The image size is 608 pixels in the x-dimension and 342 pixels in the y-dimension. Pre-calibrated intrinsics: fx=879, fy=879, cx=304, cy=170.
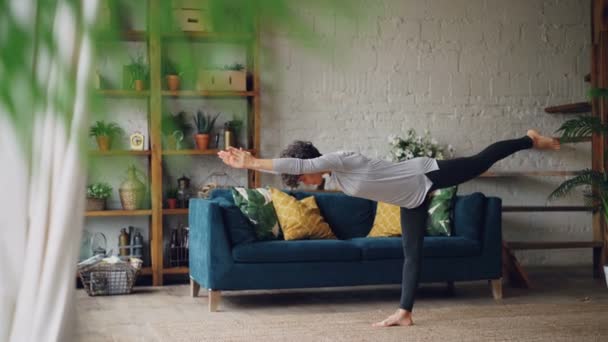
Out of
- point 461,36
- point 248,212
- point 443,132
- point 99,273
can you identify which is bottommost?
point 99,273

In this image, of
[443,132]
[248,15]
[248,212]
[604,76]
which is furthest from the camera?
[443,132]

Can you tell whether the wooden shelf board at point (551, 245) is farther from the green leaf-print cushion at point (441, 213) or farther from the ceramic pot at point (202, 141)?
A: the ceramic pot at point (202, 141)

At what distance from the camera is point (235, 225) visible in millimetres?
5449

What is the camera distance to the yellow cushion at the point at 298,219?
5734mm

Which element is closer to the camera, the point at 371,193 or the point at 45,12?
the point at 45,12

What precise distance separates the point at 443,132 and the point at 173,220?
2317 millimetres

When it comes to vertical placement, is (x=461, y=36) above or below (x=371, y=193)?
above

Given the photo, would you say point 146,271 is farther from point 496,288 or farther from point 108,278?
point 496,288

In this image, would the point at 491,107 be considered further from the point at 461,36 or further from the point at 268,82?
the point at 268,82

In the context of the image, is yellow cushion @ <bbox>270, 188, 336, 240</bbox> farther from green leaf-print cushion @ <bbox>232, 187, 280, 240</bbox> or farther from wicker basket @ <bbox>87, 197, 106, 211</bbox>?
wicker basket @ <bbox>87, 197, 106, 211</bbox>

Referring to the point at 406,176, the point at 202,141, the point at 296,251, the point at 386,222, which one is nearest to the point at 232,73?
the point at 406,176

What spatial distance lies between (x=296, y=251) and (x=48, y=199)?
502 centimetres

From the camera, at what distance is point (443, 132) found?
7.26m

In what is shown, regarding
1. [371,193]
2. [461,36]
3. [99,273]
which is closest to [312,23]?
[371,193]
